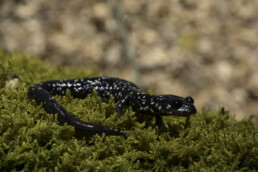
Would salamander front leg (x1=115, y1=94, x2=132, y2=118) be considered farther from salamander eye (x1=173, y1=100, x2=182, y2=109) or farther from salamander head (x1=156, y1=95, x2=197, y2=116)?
salamander eye (x1=173, y1=100, x2=182, y2=109)

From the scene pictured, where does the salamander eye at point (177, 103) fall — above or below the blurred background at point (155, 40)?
below

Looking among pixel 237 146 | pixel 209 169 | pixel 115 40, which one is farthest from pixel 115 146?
pixel 115 40

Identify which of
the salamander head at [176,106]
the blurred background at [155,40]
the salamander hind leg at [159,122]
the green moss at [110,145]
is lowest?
the green moss at [110,145]

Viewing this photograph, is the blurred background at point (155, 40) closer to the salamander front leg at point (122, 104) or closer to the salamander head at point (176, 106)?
the salamander front leg at point (122, 104)

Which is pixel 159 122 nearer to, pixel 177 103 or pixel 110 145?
pixel 177 103

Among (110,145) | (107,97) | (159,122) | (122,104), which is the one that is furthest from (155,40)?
A: (110,145)

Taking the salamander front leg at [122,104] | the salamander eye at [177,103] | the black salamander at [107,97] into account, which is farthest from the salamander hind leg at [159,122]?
the salamander front leg at [122,104]

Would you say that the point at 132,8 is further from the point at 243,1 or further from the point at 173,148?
the point at 173,148
